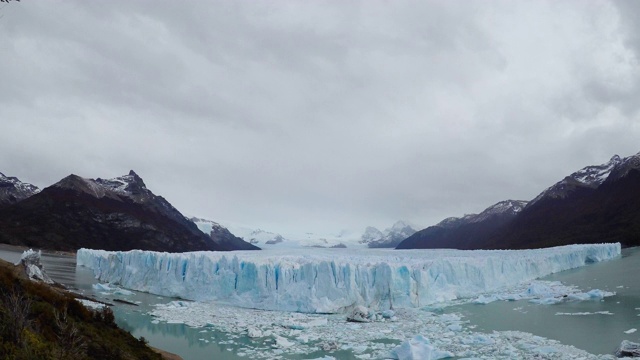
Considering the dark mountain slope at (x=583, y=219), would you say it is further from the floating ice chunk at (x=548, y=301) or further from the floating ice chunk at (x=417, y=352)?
the floating ice chunk at (x=417, y=352)

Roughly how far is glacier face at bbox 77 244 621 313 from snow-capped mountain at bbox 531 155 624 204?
5689 centimetres

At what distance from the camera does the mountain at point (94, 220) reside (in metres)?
56.7

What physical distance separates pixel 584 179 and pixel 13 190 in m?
103

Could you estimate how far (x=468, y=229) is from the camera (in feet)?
297

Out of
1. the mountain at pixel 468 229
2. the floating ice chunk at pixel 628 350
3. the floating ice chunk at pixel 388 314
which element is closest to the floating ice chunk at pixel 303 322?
the floating ice chunk at pixel 388 314

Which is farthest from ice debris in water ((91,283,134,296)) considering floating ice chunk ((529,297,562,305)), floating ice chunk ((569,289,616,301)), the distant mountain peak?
the distant mountain peak

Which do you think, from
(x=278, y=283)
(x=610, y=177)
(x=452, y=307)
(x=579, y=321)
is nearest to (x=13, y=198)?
(x=278, y=283)

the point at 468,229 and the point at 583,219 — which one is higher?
the point at 583,219

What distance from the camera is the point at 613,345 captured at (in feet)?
36.7

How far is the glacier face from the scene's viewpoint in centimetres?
1867

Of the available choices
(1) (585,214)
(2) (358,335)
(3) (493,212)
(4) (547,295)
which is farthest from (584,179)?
(2) (358,335)

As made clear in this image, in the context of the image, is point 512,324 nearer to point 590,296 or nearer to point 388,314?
point 388,314

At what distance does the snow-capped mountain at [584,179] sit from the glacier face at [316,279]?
56891 millimetres

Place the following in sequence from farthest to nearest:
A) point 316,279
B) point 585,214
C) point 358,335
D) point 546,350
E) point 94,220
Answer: point 94,220, point 585,214, point 316,279, point 358,335, point 546,350
